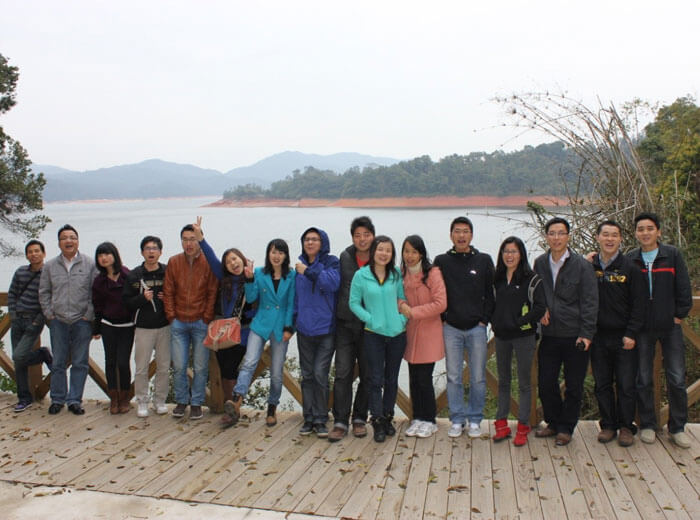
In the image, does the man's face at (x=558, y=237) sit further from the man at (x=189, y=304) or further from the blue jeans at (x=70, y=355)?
the blue jeans at (x=70, y=355)

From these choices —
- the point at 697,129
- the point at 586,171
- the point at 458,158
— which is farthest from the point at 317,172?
the point at 586,171

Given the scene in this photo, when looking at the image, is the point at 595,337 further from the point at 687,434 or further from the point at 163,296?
the point at 163,296

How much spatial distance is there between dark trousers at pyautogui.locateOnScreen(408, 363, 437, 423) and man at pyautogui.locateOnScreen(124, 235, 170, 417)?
1.80 m

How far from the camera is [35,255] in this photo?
410 cm

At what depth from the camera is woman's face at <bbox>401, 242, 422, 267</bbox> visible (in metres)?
3.38

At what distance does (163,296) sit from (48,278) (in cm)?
91

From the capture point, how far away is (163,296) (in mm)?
3871

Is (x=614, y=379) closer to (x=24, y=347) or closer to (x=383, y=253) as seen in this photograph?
(x=383, y=253)

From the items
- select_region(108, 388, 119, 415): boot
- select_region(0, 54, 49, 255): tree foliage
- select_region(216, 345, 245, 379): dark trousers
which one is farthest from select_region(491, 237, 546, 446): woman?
select_region(0, 54, 49, 255): tree foliage

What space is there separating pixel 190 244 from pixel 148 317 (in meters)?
0.62

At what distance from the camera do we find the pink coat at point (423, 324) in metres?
3.35

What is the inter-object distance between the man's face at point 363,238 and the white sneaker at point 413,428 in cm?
117

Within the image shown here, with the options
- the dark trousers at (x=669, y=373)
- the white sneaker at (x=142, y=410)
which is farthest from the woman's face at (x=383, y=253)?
the white sneaker at (x=142, y=410)

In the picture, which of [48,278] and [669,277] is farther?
[48,278]
